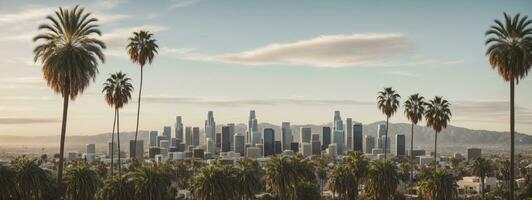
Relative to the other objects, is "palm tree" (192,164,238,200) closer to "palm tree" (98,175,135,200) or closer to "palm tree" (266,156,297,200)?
"palm tree" (98,175,135,200)

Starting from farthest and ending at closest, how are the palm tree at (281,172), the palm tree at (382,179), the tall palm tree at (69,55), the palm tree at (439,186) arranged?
the palm tree at (281,172) → the palm tree at (382,179) → the palm tree at (439,186) → the tall palm tree at (69,55)

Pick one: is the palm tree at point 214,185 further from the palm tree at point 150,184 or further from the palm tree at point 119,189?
the palm tree at point 119,189

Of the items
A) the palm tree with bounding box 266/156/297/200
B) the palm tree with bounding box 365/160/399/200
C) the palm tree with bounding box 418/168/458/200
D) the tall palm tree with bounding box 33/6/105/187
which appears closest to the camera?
the tall palm tree with bounding box 33/6/105/187

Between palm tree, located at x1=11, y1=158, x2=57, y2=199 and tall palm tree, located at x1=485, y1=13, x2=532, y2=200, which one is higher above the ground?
tall palm tree, located at x1=485, y1=13, x2=532, y2=200

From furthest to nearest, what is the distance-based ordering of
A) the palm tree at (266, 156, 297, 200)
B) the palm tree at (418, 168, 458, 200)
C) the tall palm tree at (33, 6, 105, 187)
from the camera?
1. the palm tree at (266, 156, 297, 200)
2. the palm tree at (418, 168, 458, 200)
3. the tall palm tree at (33, 6, 105, 187)

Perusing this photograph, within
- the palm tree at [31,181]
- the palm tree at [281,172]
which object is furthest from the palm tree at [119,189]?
the palm tree at [281,172]

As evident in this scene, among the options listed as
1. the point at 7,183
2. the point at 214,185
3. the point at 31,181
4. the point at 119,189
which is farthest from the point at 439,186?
the point at 7,183

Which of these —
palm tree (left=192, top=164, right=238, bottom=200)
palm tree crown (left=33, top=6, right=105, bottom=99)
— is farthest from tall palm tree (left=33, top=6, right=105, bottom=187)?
palm tree (left=192, top=164, right=238, bottom=200)
